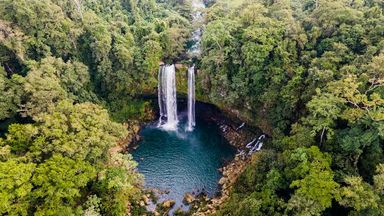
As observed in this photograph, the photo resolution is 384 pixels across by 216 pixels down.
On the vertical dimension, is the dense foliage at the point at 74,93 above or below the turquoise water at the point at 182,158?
above

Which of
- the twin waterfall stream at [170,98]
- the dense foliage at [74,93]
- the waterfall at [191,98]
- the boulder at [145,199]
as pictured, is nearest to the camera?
the dense foliage at [74,93]

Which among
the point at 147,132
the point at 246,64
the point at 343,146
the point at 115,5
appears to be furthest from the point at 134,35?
the point at 343,146

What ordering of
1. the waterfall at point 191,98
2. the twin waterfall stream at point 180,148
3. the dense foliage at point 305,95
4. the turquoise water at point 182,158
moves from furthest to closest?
the waterfall at point 191,98
the turquoise water at point 182,158
the twin waterfall stream at point 180,148
the dense foliage at point 305,95

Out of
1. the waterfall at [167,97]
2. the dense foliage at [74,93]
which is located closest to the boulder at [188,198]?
the dense foliage at [74,93]

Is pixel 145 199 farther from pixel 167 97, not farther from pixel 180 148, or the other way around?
pixel 167 97

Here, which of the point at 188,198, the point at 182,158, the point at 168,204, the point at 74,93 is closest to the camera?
the point at 168,204

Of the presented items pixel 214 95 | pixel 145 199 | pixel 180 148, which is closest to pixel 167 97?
pixel 214 95

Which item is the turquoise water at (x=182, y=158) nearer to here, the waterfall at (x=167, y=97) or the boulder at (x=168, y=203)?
the boulder at (x=168, y=203)
